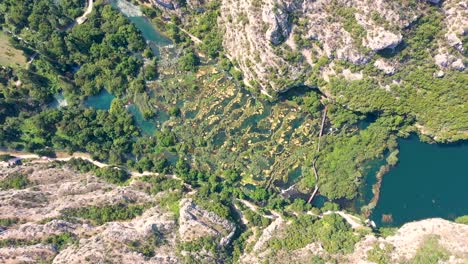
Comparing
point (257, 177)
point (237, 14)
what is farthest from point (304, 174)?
point (237, 14)

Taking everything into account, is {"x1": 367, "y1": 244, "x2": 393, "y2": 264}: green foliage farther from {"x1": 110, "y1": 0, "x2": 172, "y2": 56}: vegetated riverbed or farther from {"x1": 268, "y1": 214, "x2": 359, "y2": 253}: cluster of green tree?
{"x1": 110, "y1": 0, "x2": 172, "y2": 56}: vegetated riverbed

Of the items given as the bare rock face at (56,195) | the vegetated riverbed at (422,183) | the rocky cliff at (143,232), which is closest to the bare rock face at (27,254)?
the rocky cliff at (143,232)

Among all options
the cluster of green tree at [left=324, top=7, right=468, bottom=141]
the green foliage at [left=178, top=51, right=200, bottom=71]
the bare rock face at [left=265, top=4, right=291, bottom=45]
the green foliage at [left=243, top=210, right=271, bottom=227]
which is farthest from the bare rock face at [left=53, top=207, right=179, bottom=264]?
the cluster of green tree at [left=324, top=7, right=468, bottom=141]

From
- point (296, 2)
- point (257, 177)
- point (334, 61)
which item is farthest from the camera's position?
point (257, 177)

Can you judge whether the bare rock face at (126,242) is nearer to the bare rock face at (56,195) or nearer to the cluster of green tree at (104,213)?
the cluster of green tree at (104,213)

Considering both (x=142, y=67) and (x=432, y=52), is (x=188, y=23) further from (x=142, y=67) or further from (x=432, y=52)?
(x=432, y=52)

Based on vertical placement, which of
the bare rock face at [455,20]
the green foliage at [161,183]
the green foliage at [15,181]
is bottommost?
the bare rock face at [455,20]
